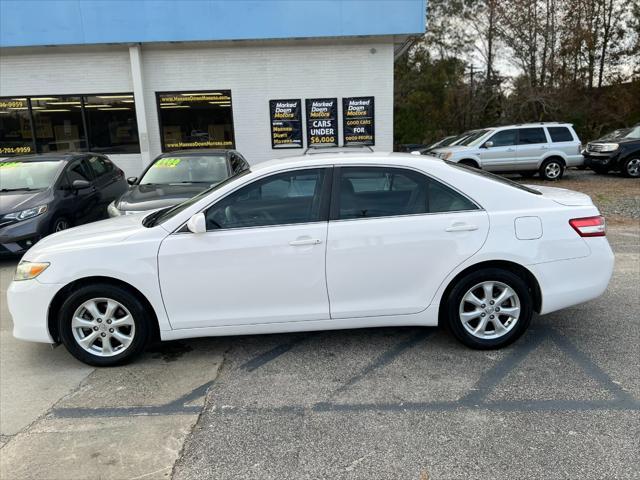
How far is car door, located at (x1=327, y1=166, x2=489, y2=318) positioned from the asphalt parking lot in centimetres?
49

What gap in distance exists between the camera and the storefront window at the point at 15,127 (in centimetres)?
1338

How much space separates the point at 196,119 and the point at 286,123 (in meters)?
2.46

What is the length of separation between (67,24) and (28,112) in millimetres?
2827

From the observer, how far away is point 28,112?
1343cm

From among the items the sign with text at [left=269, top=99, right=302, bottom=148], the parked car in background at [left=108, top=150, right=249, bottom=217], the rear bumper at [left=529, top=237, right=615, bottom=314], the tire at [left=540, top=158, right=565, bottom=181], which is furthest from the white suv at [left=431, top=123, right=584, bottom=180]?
the rear bumper at [left=529, top=237, right=615, bottom=314]

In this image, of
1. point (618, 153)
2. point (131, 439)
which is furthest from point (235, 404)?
point (618, 153)

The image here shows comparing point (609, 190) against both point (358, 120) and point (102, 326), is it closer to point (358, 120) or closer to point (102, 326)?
point (358, 120)

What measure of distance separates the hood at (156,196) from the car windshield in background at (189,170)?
0.23 meters

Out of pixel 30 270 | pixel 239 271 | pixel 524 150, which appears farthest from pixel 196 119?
pixel 239 271

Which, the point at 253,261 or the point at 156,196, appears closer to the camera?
the point at 253,261

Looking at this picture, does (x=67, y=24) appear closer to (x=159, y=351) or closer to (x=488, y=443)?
(x=159, y=351)

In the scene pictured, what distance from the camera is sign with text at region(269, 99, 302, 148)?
1332cm

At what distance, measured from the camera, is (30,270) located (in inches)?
150

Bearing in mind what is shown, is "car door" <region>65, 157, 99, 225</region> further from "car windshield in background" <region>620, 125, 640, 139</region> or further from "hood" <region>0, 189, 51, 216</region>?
"car windshield in background" <region>620, 125, 640, 139</region>
